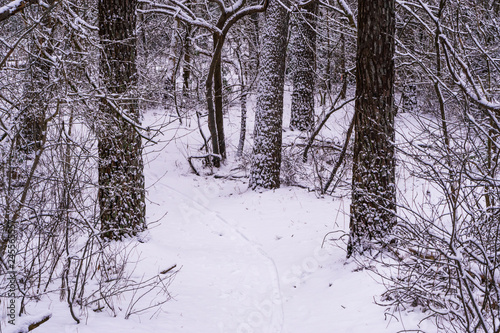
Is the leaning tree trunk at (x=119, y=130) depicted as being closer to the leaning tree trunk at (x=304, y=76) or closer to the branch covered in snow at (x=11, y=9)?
the branch covered in snow at (x=11, y=9)

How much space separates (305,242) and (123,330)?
166 inches

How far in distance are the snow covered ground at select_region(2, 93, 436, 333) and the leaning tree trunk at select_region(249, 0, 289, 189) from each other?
0.56m

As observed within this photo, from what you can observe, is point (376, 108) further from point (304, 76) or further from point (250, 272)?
point (304, 76)

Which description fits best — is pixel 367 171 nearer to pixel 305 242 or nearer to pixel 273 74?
pixel 305 242

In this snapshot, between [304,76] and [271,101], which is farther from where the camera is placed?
[304,76]

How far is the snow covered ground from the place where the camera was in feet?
15.5

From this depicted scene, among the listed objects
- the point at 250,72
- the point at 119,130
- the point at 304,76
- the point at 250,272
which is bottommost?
the point at 250,272

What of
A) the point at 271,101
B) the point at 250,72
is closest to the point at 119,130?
the point at 271,101

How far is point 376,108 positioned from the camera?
5898 millimetres

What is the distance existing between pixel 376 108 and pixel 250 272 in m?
3.15

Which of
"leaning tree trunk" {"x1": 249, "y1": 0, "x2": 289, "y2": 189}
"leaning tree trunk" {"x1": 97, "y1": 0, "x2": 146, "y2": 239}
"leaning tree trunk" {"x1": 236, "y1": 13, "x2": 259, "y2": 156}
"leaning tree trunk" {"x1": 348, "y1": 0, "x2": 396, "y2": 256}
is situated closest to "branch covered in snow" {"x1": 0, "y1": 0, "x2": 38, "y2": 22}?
"leaning tree trunk" {"x1": 97, "y1": 0, "x2": 146, "y2": 239}

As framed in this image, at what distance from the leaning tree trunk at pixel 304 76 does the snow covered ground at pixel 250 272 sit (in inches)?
196

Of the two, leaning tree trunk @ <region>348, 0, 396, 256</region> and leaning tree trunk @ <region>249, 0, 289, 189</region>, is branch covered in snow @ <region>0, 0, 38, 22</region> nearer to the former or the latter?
leaning tree trunk @ <region>348, 0, 396, 256</region>

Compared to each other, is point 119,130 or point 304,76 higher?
point 304,76
